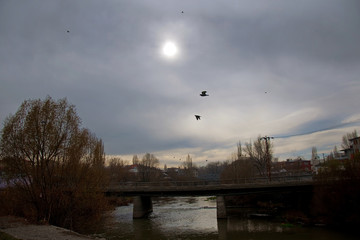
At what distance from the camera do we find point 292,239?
26.8 metres

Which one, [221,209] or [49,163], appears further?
[221,209]

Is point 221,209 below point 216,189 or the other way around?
below

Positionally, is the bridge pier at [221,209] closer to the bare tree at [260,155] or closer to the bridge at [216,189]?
the bridge at [216,189]

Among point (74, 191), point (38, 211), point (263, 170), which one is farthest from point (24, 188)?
point (263, 170)

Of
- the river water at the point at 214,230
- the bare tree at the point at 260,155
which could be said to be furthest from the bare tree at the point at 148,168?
the river water at the point at 214,230

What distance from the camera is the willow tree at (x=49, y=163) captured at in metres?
23.0

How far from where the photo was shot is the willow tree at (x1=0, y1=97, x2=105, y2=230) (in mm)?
23047

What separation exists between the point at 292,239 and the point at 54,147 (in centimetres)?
2572

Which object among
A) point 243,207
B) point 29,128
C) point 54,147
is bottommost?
point 243,207

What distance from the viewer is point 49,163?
2392cm

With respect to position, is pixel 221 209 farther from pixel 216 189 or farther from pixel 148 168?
pixel 148 168

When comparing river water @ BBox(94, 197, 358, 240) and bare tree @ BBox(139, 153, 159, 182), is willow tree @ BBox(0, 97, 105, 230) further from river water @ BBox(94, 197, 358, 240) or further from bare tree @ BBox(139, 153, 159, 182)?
bare tree @ BBox(139, 153, 159, 182)

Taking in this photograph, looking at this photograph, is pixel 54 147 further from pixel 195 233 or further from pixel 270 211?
pixel 270 211

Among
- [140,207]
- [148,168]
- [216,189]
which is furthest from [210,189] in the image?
[148,168]
